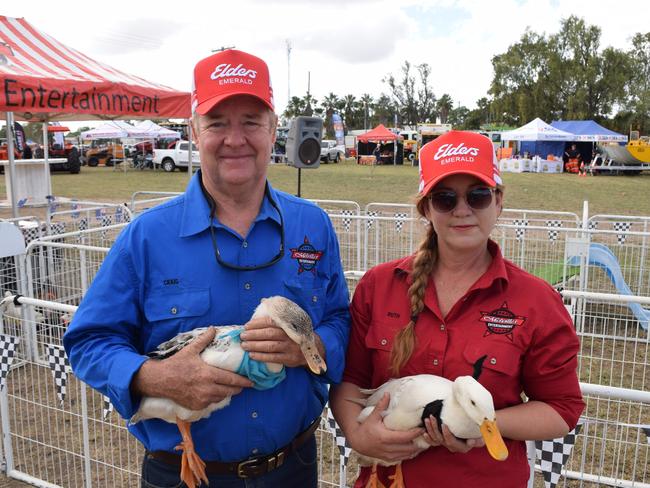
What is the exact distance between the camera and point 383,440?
185cm

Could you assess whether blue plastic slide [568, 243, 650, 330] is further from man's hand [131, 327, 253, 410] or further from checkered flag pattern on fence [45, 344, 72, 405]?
man's hand [131, 327, 253, 410]

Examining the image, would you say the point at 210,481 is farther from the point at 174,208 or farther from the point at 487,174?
the point at 487,174

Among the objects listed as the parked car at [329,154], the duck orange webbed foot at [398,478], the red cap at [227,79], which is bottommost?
the duck orange webbed foot at [398,478]

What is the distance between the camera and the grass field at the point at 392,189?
19172 mm

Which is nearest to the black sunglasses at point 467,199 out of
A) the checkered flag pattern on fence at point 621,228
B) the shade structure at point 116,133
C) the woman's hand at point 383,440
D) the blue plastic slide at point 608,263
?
the woman's hand at point 383,440

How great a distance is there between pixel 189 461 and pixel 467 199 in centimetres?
140

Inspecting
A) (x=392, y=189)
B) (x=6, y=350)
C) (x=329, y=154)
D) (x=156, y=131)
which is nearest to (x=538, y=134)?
(x=392, y=189)

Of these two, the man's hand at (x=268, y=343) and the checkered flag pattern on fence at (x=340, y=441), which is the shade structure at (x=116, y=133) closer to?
the checkered flag pattern on fence at (x=340, y=441)

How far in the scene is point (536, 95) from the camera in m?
51.1

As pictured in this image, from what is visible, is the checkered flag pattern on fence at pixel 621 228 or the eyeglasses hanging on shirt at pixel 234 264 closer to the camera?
the eyeglasses hanging on shirt at pixel 234 264

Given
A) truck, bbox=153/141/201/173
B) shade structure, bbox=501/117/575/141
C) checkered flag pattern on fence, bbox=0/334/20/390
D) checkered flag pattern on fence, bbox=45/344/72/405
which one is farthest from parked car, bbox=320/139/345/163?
checkered flag pattern on fence, bbox=45/344/72/405

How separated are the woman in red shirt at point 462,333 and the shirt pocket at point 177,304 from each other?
63 cm

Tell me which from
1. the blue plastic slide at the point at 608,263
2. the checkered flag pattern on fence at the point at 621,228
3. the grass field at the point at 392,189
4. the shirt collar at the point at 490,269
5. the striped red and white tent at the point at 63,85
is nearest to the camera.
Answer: the shirt collar at the point at 490,269

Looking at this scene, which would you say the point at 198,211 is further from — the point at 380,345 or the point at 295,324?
the point at 380,345
